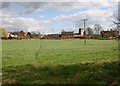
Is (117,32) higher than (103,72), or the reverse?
(117,32)

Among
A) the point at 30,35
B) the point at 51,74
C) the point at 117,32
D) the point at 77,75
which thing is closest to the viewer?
the point at 77,75

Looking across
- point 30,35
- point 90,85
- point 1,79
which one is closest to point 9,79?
point 1,79

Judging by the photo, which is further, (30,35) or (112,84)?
(30,35)

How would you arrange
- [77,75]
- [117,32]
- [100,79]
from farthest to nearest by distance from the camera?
[117,32] < [77,75] < [100,79]

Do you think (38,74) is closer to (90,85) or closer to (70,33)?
(90,85)

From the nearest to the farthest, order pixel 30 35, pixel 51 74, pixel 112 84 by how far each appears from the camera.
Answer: pixel 112 84
pixel 51 74
pixel 30 35

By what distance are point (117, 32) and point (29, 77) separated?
510 centimetres

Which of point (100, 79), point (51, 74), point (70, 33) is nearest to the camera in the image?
point (100, 79)

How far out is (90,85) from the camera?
34.3 feet

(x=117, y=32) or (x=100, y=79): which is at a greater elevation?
(x=117, y=32)

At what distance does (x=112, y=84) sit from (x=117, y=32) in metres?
4.38

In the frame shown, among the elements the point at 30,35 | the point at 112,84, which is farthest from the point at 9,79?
the point at 30,35

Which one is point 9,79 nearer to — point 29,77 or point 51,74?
point 29,77

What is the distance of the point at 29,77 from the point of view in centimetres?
1227
